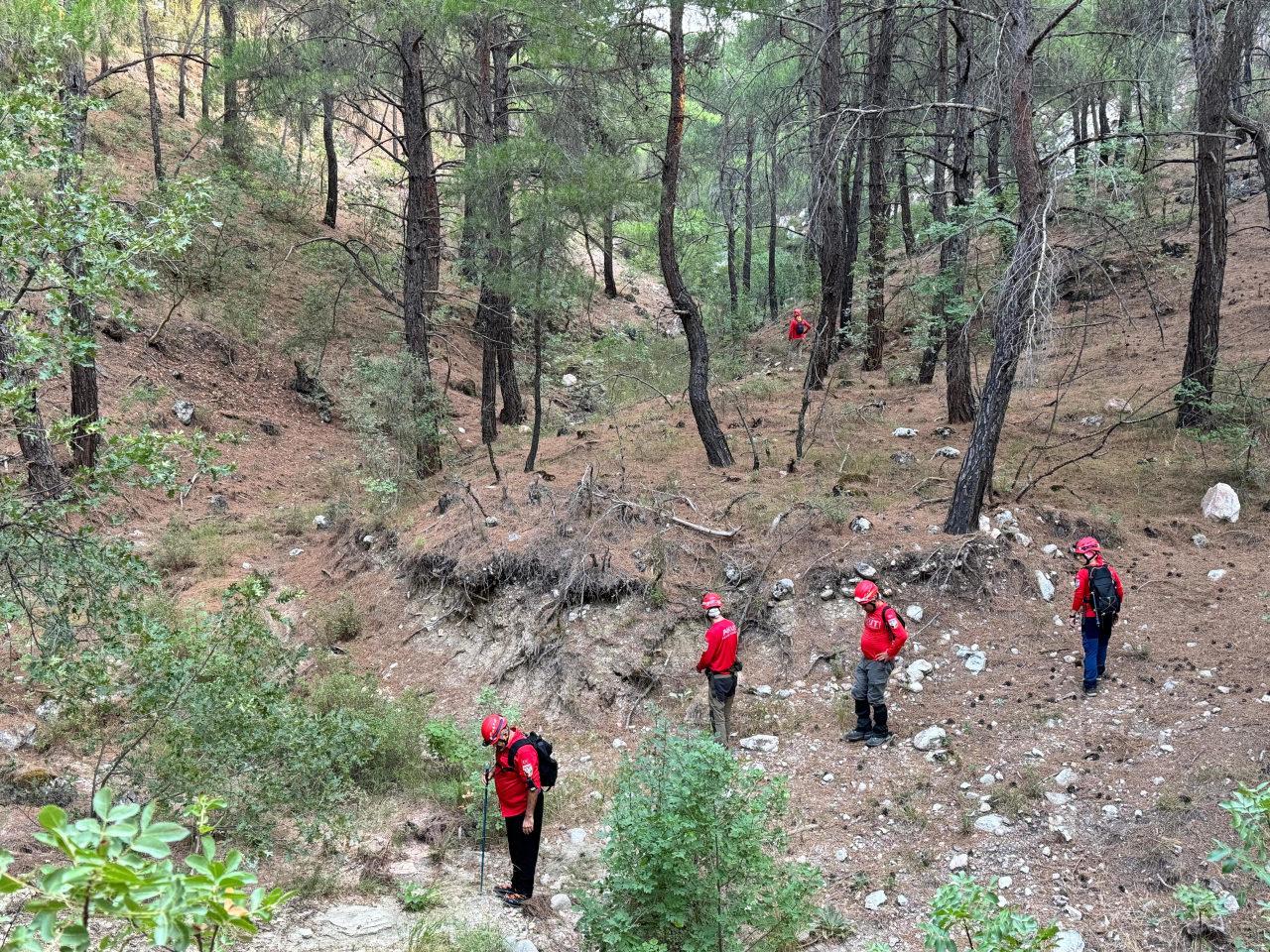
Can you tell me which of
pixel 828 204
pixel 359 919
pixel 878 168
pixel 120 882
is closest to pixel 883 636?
pixel 359 919

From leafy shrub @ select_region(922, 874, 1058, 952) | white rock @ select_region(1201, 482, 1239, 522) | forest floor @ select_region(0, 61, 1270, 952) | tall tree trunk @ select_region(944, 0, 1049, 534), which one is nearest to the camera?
leafy shrub @ select_region(922, 874, 1058, 952)

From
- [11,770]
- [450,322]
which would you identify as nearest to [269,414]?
[450,322]

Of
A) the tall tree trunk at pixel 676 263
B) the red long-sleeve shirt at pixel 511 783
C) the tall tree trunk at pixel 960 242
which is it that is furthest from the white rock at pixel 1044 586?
the red long-sleeve shirt at pixel 511 783

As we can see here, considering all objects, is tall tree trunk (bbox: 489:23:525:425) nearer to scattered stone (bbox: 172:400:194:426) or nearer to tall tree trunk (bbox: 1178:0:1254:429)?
scattered stone (bbox: 172:400:194:426)

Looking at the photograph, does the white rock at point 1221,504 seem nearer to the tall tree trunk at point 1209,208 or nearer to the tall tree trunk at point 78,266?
the tall tree trunk at point 1209,208

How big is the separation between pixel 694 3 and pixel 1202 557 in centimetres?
870

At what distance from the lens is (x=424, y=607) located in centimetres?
1059

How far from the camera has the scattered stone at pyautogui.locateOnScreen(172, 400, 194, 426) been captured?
50.8 feet

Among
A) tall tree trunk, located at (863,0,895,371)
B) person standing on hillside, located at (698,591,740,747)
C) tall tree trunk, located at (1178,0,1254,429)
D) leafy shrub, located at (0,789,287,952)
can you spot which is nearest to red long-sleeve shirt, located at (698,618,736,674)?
person standing on hillside, located at (698,591,740,747)

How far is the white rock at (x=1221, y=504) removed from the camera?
10.1 metres

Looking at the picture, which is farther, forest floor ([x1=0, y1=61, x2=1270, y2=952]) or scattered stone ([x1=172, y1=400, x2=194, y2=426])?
scattered stone ([x1=172, y1=400, x2=194, y2=426])

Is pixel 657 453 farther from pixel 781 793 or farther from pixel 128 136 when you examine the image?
pixel 128 136

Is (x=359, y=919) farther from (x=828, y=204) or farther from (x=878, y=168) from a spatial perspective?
(x=878, y=168)

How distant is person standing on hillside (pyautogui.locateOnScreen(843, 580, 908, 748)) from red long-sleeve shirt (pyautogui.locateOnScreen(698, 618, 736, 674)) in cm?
110
